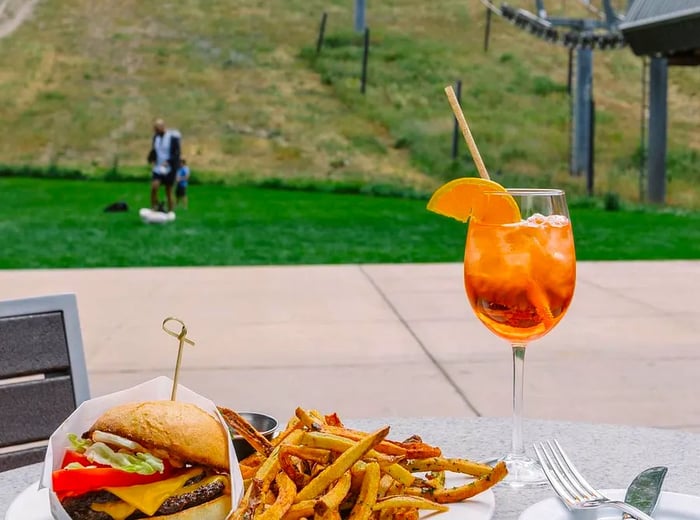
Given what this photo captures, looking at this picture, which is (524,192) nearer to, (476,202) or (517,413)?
(476,202)

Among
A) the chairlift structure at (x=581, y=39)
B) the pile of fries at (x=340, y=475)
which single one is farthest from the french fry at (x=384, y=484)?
the chairlift structure at (x=581, y=39)

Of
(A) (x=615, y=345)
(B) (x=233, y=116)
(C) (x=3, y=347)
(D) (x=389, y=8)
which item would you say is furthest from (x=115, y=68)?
(C) (x=3, y=347)

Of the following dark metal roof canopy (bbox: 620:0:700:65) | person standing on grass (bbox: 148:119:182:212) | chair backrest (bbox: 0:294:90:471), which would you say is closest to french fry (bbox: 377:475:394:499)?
chair backrest (bbox: 0:294:90:471)

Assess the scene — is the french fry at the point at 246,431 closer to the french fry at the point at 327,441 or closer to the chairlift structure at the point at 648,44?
the french fry at the point at 327,441

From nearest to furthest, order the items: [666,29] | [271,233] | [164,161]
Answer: [271,233] → [666,29] → [164,161]

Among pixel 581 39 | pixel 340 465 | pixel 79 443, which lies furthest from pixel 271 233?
pixel 581 39

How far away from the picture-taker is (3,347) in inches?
91.8

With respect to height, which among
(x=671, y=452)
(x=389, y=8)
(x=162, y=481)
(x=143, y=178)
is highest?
(x=389, y=8)

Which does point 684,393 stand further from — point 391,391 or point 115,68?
point 115,68

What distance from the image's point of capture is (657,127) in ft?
79.1

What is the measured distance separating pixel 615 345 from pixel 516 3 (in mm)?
58286

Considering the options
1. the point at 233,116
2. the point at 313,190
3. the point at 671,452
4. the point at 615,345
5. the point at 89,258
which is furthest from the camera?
the point at 233,116

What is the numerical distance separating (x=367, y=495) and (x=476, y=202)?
1.95 ft

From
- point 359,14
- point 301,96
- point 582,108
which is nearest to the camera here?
point 582,108
